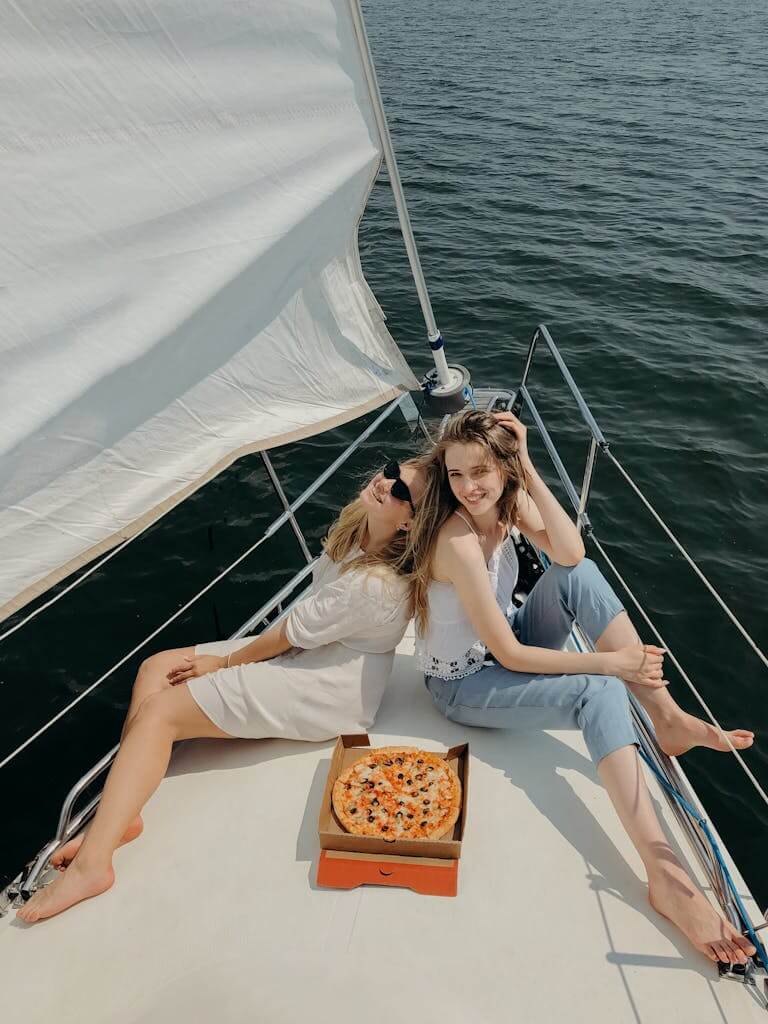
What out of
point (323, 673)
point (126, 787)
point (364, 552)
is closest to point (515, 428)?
point (364, 552)

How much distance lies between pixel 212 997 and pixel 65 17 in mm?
2221

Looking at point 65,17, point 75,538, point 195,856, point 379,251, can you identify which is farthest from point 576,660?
point 379,251

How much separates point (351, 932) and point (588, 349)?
7005mm

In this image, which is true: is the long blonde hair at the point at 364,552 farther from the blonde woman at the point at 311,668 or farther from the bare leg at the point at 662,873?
the bare leg at the point at 662,873

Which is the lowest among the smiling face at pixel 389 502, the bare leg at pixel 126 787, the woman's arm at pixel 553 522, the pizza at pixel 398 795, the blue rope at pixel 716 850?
the blue rope at pixel 716 850

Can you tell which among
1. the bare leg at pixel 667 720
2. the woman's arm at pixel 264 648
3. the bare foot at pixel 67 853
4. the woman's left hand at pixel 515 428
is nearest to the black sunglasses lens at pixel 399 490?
the woman's left hand at pixel 515 428

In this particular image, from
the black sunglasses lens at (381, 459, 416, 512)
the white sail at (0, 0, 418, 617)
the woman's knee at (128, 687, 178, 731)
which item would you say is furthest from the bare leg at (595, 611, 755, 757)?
the woman's knee at (128, 687, 178, 731)

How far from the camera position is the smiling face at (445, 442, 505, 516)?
2535 millimetres

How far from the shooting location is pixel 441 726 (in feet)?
9.32

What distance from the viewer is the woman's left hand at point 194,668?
108 inches

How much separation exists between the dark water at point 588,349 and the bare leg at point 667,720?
1.45 m

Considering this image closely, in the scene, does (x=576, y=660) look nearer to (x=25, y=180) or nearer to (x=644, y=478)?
(x=25, y=180)

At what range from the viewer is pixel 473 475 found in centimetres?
255

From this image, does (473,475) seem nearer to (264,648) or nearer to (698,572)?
(698,572)
